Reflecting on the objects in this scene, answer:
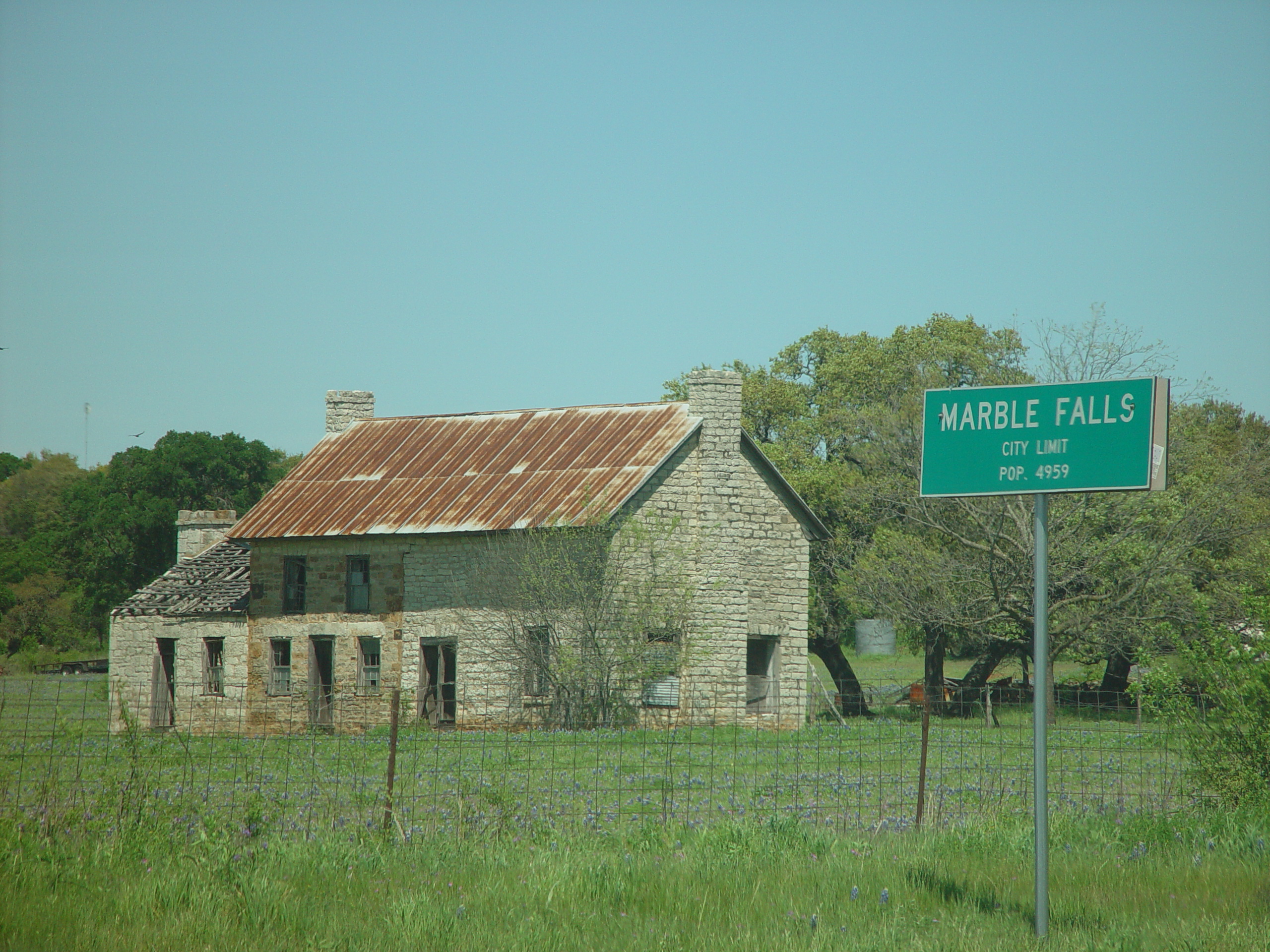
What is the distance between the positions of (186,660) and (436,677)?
21.5ft

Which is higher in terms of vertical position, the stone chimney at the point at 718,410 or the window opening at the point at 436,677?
the stone chimney at the point at 718,410

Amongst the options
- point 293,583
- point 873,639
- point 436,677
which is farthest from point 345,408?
point 873,639

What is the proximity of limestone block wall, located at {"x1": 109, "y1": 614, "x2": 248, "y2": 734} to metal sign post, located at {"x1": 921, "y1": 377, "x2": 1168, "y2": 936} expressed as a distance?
74.1ft

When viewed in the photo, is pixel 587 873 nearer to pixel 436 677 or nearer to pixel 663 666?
pixel 663 666

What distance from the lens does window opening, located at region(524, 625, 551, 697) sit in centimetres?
2295

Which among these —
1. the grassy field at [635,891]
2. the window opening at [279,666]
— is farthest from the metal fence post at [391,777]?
the window opening at [279,666]

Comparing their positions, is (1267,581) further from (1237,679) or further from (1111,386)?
(1111,386)

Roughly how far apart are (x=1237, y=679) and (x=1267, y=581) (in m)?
1.03

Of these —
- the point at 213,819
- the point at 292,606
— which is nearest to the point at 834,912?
the point at 213,819

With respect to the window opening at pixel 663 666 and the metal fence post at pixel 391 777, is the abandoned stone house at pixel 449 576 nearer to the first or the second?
the window opening at pixel 663 666

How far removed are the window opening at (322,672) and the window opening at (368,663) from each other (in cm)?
58

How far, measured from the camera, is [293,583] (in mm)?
27266

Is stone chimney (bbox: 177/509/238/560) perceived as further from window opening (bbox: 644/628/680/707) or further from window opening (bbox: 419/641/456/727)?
window opening (bbox: 644/628/680/707)

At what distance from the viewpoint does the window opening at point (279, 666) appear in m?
27.0
